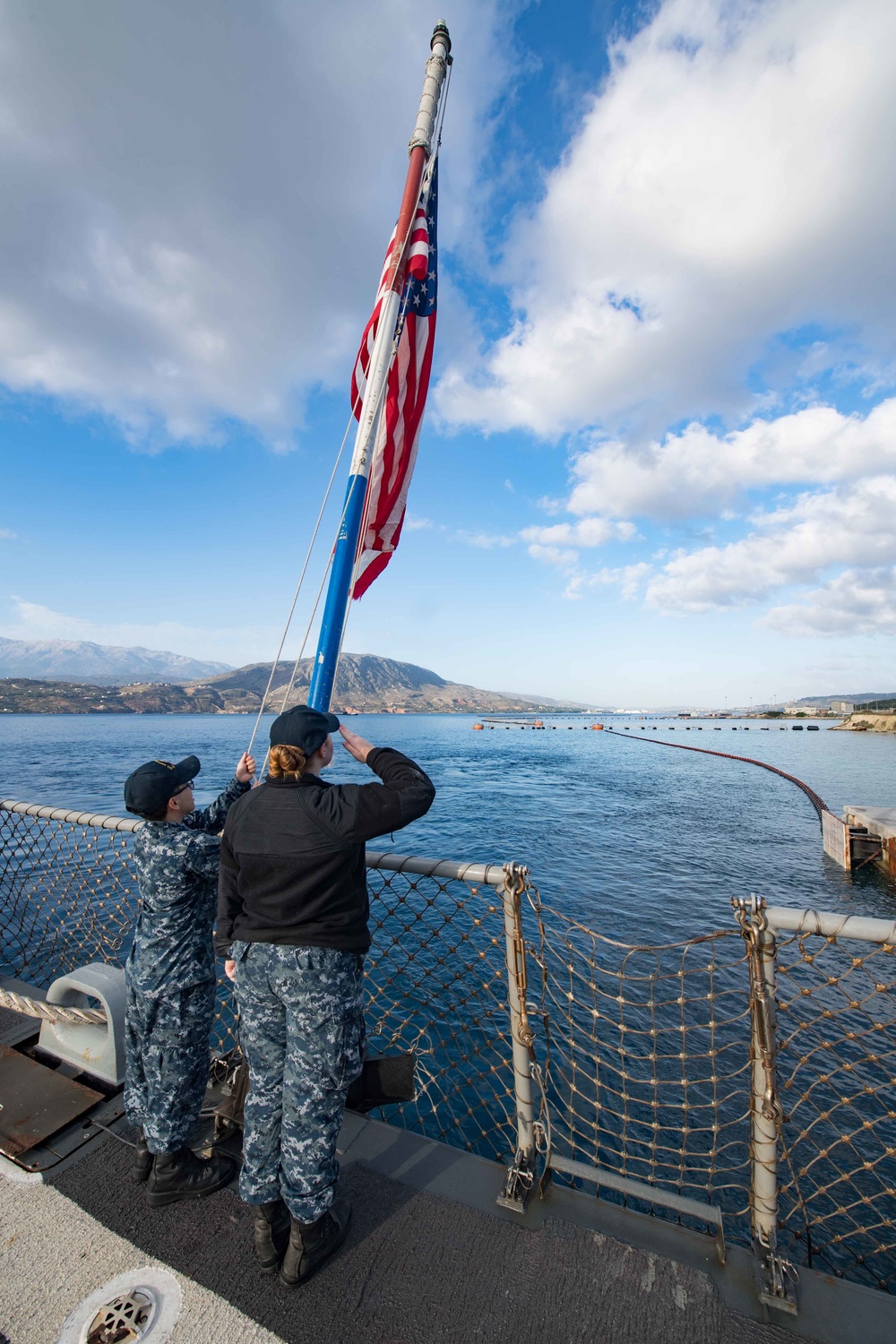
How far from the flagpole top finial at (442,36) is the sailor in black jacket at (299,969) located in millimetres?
5688

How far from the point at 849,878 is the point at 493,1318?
77.2ft

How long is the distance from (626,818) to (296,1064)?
30.7 meters

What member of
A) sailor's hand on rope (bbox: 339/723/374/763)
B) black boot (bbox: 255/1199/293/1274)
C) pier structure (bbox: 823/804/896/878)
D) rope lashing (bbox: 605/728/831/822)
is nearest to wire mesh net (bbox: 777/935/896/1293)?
sailor's hand on rope (bbox: 339/723/374/763)

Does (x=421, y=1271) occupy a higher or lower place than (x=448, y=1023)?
higher

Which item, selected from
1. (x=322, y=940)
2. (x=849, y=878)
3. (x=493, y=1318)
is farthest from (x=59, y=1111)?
(x=849, y=878)

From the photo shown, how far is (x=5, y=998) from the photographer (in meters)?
3.34

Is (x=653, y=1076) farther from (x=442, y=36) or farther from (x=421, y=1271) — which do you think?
(x=442, y=36)

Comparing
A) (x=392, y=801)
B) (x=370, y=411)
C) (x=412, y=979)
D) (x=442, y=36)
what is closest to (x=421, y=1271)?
(x=392, y=801)

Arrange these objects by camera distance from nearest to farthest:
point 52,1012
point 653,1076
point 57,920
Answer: point 52,1012 → point 653,1076 → point 57,920

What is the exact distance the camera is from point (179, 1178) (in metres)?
2.81

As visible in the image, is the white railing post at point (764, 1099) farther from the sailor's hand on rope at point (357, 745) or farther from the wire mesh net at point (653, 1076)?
the wire mesh net at point (653, 1076)

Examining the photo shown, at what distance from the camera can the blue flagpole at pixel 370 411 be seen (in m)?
4.02

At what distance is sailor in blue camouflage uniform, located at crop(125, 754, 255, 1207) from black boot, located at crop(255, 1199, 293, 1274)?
52 cm

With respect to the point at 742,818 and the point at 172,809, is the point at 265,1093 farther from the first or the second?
the point at 742,818
